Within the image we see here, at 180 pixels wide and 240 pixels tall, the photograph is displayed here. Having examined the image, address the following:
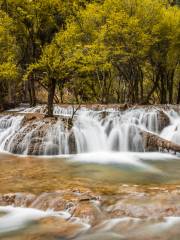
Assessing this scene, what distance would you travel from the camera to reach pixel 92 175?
12.4 metres

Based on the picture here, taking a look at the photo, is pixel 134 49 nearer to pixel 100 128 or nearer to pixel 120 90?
pixel 100 128

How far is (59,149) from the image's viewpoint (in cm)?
1777

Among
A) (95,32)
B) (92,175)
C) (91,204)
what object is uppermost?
(95,32)

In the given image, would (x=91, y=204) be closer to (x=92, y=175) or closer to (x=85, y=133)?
(x=92, y=175)

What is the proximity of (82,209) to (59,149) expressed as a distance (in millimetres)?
9695

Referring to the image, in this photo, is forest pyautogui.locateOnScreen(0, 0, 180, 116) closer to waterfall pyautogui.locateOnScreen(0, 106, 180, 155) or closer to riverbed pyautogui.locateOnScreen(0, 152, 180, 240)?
waterfall pyautogui.locateOnScreen(0, 106, 180, 155)

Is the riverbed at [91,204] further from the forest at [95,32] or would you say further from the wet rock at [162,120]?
the forest at [95,32]

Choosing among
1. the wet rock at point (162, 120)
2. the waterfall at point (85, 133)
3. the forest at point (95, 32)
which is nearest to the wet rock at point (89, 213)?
the waterfall at point (85, 133)

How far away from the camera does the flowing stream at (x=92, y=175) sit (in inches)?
298

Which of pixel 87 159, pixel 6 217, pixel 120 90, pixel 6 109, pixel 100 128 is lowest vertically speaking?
pixel 6 217

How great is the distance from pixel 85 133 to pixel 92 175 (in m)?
6.75

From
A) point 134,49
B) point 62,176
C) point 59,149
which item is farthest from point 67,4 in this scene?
point 62,176

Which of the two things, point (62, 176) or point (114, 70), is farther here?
point (114, 70)

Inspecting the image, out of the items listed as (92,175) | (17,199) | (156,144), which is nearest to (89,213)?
(17,199)
